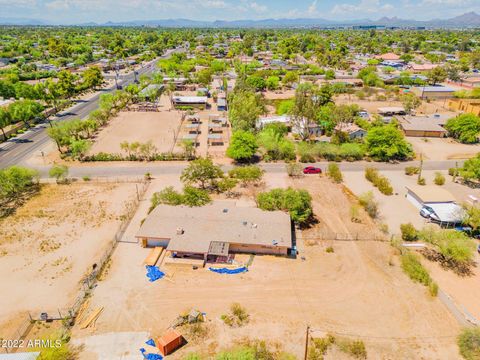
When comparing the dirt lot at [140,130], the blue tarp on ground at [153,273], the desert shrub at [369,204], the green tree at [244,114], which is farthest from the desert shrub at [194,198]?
the green tree at [244,114]

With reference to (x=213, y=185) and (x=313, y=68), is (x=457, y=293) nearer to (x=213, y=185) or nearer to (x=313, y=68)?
(x=213, y=185)

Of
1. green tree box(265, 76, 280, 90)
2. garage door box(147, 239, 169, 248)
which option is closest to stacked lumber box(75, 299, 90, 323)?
garage door box(147, 239, 169, 248)

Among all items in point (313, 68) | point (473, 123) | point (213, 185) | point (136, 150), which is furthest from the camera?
point (313, 68)

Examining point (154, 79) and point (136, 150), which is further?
point (154, 79)

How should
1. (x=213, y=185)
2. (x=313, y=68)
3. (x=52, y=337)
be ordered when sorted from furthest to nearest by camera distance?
(x=313, y=68) < (x=213, y=185) < (x=52, y=337)

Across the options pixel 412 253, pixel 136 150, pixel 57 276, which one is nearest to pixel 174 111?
pixel 136 150

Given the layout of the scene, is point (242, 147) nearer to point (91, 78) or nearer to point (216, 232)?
point (216, 232)

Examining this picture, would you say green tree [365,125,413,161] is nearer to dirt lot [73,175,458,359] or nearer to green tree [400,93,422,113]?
dirt lot [73,175,458,359]

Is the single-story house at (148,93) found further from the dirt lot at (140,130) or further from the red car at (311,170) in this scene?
the red car at (311,170)
